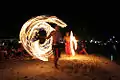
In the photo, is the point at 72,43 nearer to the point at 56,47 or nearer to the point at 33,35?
the point at 33,35

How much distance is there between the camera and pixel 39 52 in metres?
15.6

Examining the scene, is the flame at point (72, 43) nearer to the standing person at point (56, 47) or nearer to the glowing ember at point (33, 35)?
the glowing ember at point (33, 35)

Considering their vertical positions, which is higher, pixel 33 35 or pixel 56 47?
pixel 33 35

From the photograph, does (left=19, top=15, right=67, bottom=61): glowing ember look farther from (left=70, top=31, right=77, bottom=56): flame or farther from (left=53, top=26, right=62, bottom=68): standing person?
(left=70, top=31, right=77, bottom=56): flame

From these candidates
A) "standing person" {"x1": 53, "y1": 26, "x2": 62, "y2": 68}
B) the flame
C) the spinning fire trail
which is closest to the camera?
"standing person" {"x1": 53, "y1": 26, "x2": 62, "y2": 68}

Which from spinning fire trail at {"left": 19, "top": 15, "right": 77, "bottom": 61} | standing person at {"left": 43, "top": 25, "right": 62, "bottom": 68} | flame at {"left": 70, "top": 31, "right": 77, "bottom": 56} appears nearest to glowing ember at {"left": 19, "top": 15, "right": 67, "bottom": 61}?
spinning fire trail at {"left": 19, "top": 15, "right": 77, "bottom": 61}

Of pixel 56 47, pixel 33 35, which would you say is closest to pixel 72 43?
pixel 33 35

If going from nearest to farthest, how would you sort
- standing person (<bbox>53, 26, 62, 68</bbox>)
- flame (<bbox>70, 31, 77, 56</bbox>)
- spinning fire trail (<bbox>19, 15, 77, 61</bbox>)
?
standing person (<bbox>53, 26, 62, 68</bbox>), spinning fire trail (<bbox>19, 15, 77, 61</bbox>), flame (<bbox>70, 31, 77, 56</bbox>)

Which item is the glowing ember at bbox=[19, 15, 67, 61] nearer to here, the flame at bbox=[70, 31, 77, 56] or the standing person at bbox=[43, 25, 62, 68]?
the standing person at bbox=[43, 25, 62, 68]

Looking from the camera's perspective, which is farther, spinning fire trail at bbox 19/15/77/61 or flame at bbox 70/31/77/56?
flame at bbox 70/31/77/56

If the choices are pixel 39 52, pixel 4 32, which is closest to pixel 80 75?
pixel 39 52

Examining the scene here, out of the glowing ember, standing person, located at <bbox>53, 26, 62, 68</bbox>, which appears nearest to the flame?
the glowing ember

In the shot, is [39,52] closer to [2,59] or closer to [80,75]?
[2,59]

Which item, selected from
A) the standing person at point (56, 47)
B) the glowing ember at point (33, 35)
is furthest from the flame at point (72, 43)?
the standing person at point (56, 47)
